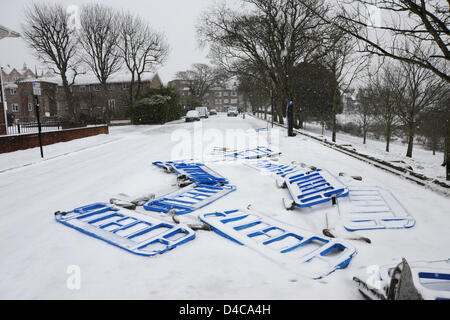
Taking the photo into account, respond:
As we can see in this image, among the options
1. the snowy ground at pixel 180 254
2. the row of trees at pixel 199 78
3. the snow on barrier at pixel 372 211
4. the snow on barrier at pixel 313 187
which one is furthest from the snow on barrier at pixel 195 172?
the row of trees at pixel 199 78

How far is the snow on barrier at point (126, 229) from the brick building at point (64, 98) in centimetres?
4595

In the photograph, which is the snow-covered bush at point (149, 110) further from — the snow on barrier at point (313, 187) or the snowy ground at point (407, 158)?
the snow on barrier at point (313, 187)

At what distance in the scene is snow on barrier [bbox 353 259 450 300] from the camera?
2.37 meters

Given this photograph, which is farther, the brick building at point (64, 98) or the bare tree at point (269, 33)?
the brick building at point (64, 98)

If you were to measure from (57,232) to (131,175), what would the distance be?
3.88m

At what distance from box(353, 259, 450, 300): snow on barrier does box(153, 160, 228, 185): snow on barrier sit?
14.0 feet

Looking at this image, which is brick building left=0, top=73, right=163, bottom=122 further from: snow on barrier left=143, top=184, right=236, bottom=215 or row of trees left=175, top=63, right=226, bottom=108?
snow on barrier left=143, top=184, right=236, bottom=215

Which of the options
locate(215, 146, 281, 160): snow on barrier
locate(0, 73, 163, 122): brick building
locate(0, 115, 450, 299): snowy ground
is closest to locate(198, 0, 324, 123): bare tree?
locate(215, 146, 281, 160): snow on barrier

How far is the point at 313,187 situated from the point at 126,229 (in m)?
3.89

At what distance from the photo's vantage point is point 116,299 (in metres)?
2.67

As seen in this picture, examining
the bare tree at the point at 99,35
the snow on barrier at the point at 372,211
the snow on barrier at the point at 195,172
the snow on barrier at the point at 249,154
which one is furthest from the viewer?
the bare tree at the point at 99,35

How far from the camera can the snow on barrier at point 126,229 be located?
12.4 feet

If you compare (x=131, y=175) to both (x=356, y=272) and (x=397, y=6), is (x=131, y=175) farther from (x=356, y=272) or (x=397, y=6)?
(x=397, y=6)
